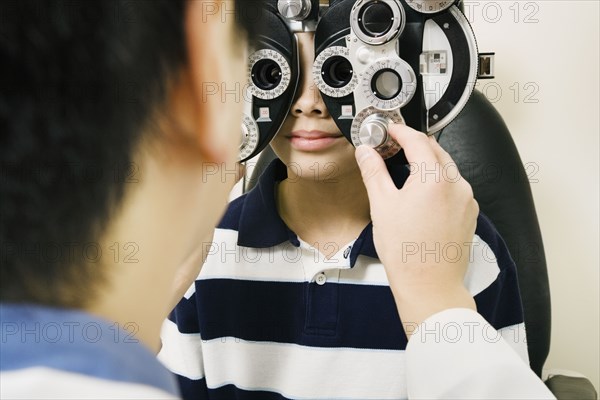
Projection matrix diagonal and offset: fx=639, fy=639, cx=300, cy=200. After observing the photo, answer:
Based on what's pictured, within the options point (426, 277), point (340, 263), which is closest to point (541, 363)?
point (340, 263)

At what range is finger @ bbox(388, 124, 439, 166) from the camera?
590mm

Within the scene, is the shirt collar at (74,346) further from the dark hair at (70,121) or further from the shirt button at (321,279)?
the shirt button at (321,279)

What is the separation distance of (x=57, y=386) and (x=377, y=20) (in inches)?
19.4

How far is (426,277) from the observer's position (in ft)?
1.87

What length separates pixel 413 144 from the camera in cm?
61

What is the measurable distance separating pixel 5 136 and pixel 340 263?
54 cm

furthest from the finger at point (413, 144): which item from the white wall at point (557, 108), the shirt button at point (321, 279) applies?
the white wall at point (557, 108)

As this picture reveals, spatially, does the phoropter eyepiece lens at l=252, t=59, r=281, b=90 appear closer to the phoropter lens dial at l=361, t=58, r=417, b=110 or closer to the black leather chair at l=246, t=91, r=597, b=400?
the phoropter lens dial at l=361, t=58, r=417, b=110

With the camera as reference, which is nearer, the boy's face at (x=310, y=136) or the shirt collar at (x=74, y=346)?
the shirt collar at (x=74, y=346)

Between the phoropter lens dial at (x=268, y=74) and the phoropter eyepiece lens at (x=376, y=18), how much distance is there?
0.09 m

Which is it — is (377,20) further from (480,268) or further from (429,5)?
(480,268)

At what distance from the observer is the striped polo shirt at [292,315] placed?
0.77 metres

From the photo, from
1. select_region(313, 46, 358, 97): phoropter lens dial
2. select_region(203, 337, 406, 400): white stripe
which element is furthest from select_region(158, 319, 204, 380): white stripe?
select_region(313, 46, 358, 97): phoropter lens dial

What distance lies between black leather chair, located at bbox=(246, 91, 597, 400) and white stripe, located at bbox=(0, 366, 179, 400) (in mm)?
847
